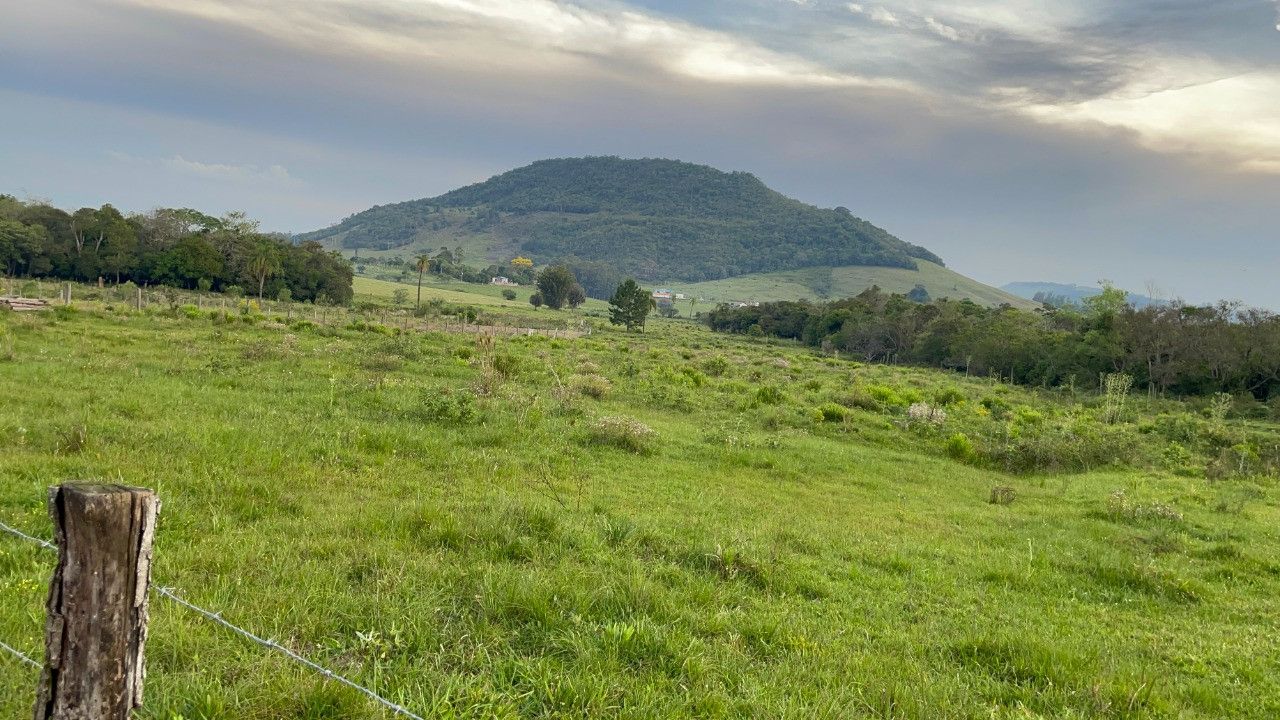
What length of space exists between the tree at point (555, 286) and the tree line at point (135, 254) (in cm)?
5708

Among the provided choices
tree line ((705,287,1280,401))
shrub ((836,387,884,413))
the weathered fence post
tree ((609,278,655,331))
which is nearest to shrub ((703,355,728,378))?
shrub ((836,387,884,413))

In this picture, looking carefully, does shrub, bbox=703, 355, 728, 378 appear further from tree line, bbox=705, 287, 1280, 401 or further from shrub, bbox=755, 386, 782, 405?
tree line, bbox=705, 287, 1280, 401

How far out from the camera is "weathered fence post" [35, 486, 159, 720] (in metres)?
2.57

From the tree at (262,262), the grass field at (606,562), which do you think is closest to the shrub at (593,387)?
the grass field at (606,562)

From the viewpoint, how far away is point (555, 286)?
134625mm

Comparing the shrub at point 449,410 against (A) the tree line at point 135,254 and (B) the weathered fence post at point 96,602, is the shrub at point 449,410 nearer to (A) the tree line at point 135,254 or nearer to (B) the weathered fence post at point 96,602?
(B) the weathered fence post at point 96,602

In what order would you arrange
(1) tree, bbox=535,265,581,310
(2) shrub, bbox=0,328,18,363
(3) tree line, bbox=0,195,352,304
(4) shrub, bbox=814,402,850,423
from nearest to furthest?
(2) shrub, bbox=0,328,18,363 → (4) shrub, bbox=814,402,850,423 → (3) tree line, bbox=0,195,352,304 → (1) tree, bbox=535,265,581,310

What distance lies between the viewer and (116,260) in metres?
68.1

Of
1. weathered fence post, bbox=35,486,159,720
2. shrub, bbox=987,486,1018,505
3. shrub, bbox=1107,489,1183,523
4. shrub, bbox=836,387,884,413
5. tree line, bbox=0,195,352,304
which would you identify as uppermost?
tree line, bbox=0,195,352,304

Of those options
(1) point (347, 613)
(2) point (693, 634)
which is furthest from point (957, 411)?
(1) point (347, 613)

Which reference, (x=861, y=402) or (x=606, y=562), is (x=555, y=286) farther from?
(x=606, y=562)

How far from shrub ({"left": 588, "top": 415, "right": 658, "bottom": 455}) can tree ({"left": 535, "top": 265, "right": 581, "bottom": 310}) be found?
396 ft

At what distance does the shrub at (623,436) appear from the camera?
47.3ft

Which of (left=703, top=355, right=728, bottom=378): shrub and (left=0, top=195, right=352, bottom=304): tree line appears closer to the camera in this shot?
(left=703, top=355, right=728, bottom=378): shrub
